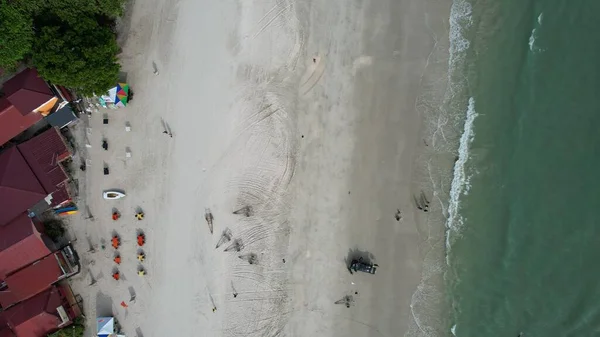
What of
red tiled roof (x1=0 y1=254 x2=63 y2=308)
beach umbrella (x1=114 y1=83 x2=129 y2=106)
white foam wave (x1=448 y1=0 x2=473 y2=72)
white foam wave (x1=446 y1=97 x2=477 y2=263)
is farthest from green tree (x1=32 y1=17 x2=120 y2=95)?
white foam wave (x1=446 y1=97 x2=477 y2=263)

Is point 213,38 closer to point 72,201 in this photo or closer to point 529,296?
point 72,201

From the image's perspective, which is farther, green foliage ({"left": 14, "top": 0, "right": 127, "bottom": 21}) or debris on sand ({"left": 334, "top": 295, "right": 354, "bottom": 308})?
debris on sand ({"left": 334, "top": 295, "right": 354, "bottom": 308})

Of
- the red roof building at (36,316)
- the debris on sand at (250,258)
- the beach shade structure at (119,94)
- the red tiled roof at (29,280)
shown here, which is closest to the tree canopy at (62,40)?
the beach shade structure at (119,94)

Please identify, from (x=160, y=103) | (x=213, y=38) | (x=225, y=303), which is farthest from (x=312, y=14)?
(x=225, y=303)

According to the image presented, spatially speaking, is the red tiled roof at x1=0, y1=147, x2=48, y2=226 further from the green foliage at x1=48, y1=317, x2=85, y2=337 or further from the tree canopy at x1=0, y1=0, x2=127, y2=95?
the green foliage at x1=48, y1=317, x2=85, y2=337

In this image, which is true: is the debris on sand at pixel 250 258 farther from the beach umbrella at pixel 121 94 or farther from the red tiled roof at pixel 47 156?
the beach umbrella at pixel 121 94

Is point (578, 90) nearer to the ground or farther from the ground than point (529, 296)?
farther from the ground

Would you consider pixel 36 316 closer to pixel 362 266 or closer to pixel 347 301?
pixel 347 301
